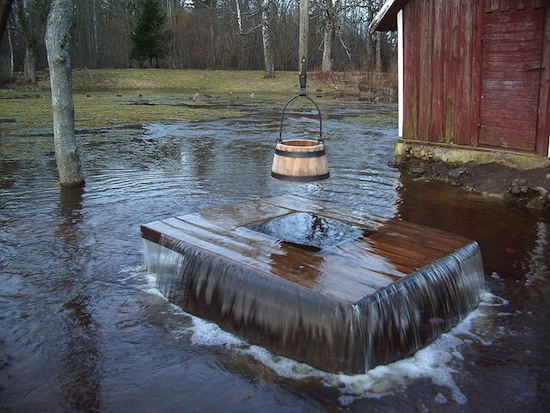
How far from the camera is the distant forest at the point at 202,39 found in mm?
46344

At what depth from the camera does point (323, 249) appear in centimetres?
476

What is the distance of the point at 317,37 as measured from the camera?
49500 millimetres

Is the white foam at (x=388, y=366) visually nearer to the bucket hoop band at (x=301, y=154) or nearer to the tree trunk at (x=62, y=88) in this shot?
the bucket hoop band at (x=301, y=154)

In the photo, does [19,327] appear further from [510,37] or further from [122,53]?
[122,53]

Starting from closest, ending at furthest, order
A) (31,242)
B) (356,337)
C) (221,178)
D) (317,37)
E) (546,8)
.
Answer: (356,337) → (31,242) → (546,8) → (221,178) → (317,37)

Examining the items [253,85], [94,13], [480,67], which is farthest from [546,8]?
[94,13]

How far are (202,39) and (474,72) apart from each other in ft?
133

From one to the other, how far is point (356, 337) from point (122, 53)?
5123 cm

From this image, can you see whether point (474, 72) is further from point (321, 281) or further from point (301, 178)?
point (321, 281)

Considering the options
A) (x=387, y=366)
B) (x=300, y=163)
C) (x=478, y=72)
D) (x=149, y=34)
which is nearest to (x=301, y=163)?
(x=300, y=163)

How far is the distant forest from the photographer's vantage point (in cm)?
4634

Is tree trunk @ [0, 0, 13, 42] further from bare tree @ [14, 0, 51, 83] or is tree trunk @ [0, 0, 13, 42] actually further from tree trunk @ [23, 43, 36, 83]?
tree trunk @ [23, 43, 36, 83]

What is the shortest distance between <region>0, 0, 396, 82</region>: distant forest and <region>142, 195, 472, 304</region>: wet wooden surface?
129 ft

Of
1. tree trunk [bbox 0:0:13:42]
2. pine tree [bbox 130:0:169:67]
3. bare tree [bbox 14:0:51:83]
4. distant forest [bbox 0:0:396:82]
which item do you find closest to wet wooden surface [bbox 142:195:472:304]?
tree trunk [bbox 0:0:13:42]
